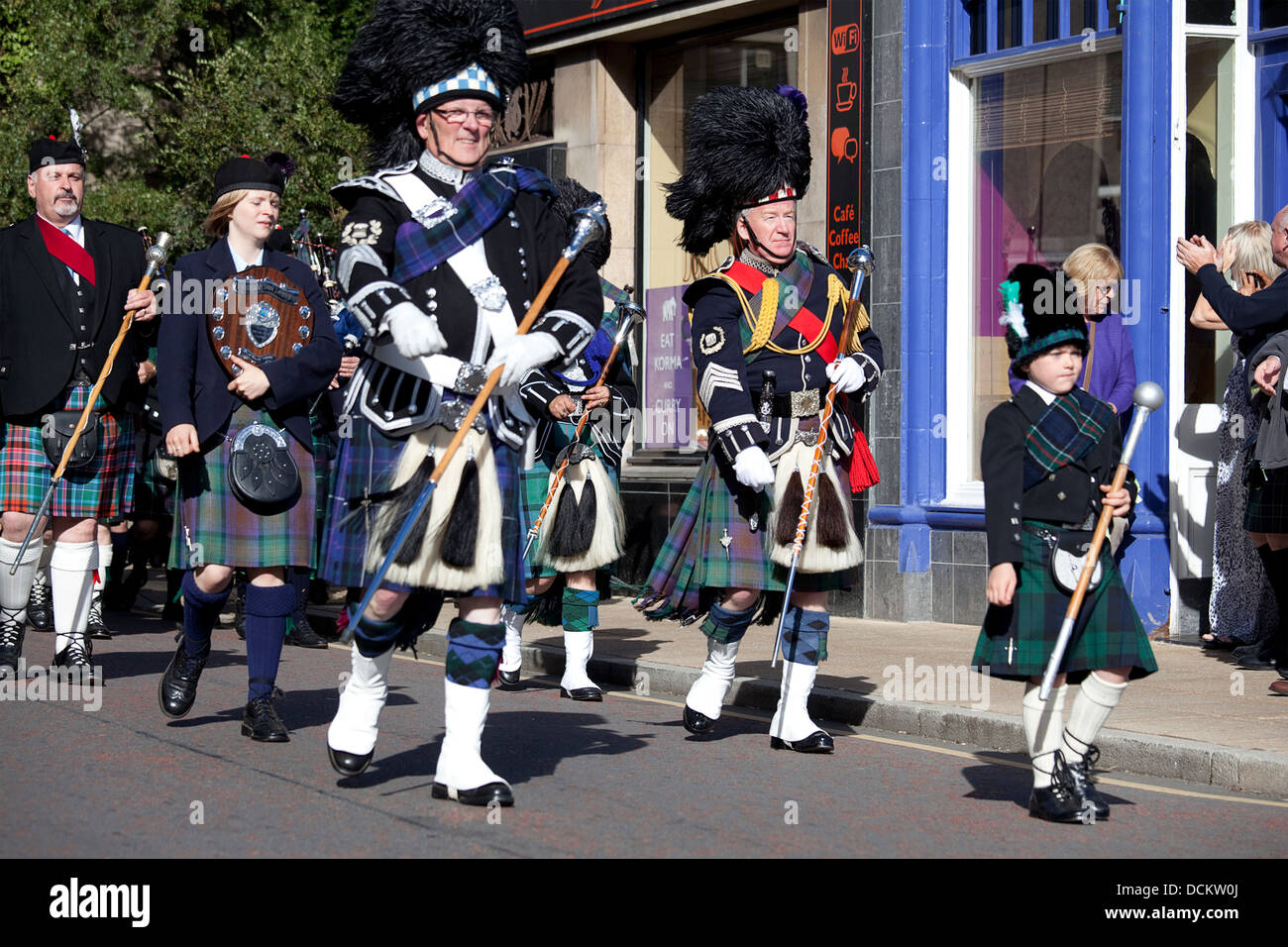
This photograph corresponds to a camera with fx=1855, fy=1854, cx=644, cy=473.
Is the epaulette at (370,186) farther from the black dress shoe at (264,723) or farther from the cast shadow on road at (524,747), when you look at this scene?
the black dress shoe at (264,723)

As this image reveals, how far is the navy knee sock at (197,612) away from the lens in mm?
7227

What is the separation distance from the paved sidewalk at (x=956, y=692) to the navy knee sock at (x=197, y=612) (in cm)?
268

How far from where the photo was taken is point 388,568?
5730mm

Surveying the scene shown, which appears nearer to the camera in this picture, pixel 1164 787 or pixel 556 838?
pixel 556 838

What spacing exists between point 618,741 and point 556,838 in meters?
2.01

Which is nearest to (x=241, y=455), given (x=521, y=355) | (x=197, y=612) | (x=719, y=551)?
(x=197, y=612)

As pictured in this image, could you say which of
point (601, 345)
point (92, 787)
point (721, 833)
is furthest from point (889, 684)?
point (92, 787)

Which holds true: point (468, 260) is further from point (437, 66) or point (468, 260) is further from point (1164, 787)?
point (1164, 787)

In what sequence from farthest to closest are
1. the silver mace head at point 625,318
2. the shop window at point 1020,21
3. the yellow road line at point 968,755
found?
the shop window at point 1020,21
the silver mace head at point 625,318
the yellow road line at point 968,755

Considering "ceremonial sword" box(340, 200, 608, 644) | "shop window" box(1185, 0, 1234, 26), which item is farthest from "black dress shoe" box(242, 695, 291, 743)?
"shop window" box(1185, 0, 1234, 26)

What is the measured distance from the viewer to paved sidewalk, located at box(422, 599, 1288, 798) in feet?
22.8

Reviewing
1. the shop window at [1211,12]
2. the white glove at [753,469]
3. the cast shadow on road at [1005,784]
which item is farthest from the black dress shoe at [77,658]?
the shop window at [1211,12]

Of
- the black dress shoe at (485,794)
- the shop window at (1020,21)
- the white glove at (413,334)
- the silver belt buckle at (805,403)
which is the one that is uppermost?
the shop window at (1020,21)
